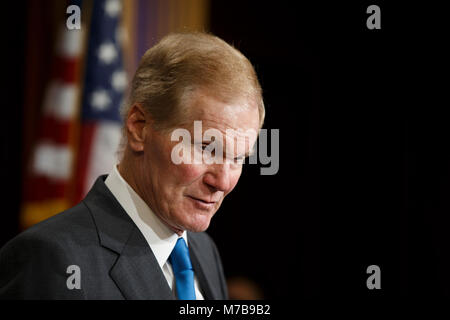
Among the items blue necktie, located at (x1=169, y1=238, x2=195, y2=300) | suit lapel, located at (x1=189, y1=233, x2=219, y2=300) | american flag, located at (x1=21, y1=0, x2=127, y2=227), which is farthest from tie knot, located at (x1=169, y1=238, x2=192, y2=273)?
american flag, located at (x1=21, y1=0, x2=127, y2=227)

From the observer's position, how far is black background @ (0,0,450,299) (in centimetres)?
256

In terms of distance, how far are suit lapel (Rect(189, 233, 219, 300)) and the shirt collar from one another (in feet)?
0.93

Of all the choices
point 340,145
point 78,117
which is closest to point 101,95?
point 78,117

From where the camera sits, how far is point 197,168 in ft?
4.49

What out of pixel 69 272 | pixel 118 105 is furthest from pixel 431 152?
pixel 69 272

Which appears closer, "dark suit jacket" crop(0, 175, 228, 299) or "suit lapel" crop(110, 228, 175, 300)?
"dark suit jacket" crop(0, 175, 228, 299)

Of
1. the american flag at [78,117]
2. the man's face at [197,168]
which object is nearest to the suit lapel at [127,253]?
the man's face at [197,168]

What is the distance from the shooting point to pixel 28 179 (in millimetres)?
2852

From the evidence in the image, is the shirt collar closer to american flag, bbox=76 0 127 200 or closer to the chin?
the chin

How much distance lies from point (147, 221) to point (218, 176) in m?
0.27

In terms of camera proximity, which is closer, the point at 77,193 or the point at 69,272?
the point at 69,272

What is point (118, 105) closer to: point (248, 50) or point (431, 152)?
point (248, 50)

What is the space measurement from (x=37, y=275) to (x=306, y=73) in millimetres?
2195

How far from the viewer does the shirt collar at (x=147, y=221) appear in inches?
57.2
